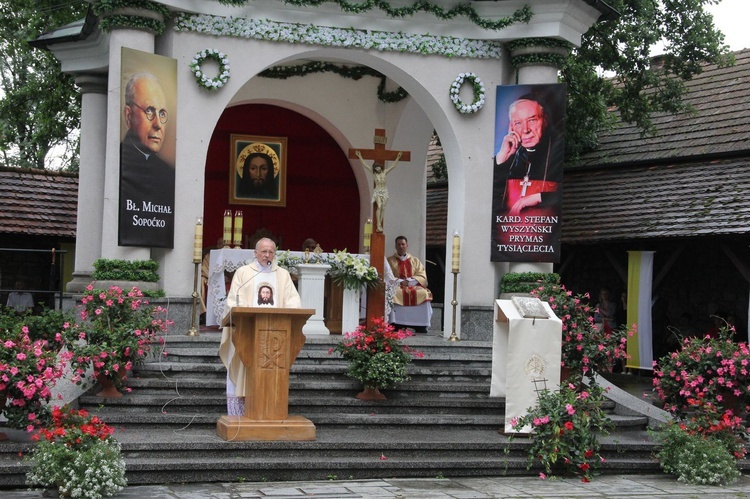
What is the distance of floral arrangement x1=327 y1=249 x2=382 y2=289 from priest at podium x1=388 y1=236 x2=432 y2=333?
4.83 feet

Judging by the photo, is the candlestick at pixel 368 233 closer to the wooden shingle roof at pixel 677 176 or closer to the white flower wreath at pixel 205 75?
the white flower wreath at pixel 205 75

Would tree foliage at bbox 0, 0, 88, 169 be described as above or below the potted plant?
above

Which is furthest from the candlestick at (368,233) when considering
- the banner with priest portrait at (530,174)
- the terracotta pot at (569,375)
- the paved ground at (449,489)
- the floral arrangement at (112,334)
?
the paved ground at (449,489)

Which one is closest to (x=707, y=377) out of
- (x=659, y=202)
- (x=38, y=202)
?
(x=659, y=202)

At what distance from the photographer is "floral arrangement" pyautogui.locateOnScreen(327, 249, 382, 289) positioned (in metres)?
13.8

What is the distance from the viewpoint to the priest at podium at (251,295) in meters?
10.4

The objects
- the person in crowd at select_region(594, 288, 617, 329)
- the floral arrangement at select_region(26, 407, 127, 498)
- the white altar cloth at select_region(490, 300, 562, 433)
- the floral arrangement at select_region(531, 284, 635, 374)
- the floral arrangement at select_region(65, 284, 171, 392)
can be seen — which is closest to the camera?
the floral arrangement at select_region(26, 407, 127, 498)

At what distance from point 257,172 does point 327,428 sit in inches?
297

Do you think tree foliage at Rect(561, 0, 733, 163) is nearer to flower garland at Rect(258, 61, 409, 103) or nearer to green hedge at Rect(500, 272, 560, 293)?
Answer: flower garland at Rect(258, 61, 409, 103)

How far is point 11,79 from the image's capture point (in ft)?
96.4

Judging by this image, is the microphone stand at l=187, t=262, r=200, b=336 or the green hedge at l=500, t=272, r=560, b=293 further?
the green hedge at l=500, t=272, r=560, b=293

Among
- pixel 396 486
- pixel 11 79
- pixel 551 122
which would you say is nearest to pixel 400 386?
pixel 396 486

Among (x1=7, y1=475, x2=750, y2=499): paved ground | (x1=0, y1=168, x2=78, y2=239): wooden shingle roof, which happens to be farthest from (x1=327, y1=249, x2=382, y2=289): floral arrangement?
(x1=0, y1=168, x2=78, y2=239): wooden shingle roof

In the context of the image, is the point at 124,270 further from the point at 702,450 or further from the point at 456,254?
the point at 702,450
